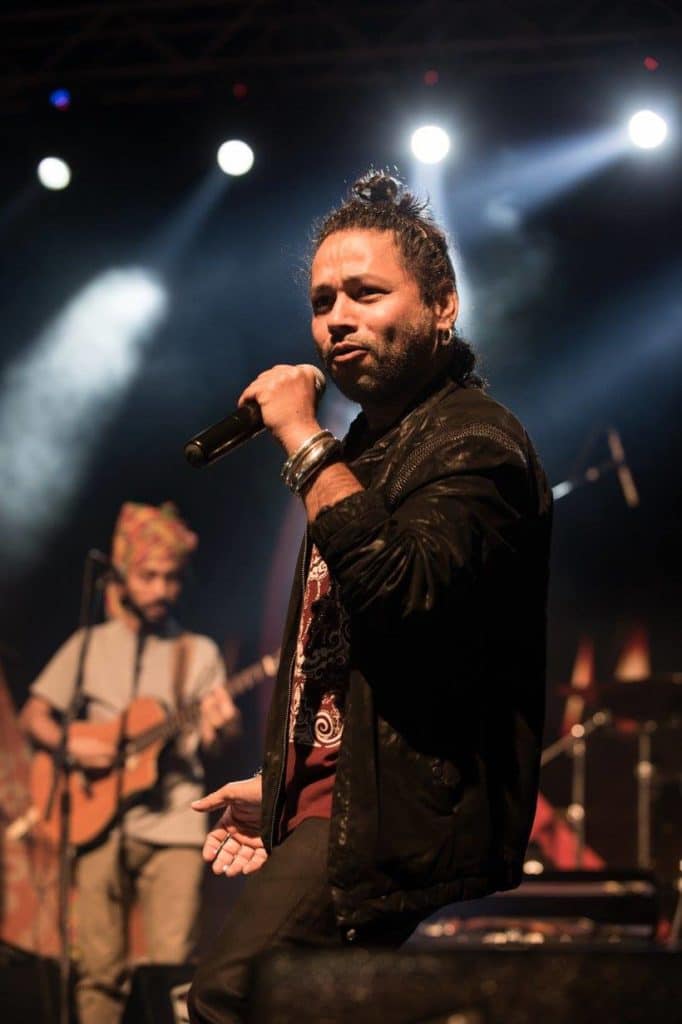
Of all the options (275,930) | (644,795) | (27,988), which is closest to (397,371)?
(275,930)

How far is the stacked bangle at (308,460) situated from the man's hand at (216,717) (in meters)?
4.40

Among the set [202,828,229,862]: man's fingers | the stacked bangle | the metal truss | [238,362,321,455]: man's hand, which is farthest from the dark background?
the stacked bangle

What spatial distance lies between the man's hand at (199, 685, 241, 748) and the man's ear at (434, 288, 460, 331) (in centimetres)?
415

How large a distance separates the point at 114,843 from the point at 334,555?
180 inches

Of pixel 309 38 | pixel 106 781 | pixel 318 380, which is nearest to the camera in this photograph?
pixel 318 380

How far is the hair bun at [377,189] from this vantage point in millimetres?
2590

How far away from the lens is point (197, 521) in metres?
6.84

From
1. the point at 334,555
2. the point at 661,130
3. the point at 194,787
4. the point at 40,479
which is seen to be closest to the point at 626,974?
the point at 334,555

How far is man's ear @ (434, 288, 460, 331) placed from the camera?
249 centimetres

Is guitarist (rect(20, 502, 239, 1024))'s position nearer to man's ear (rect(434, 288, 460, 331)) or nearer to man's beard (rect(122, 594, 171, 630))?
man's beard (rect(122, 594, 171, 630))

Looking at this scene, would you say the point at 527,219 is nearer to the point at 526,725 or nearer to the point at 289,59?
the point at 289,59

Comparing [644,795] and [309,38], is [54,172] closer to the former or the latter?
[309,38]

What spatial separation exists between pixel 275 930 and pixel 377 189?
141 centimetres

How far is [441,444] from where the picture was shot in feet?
6.97
